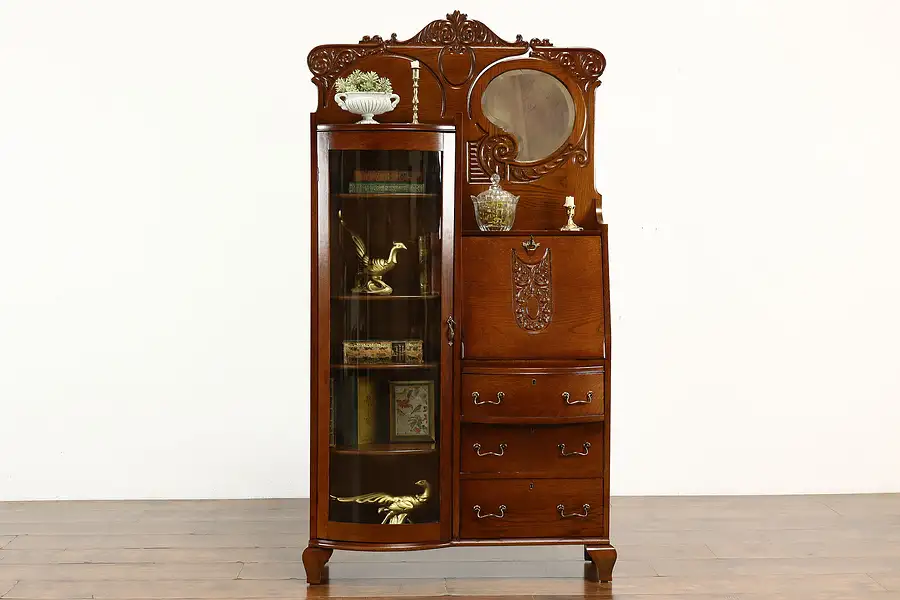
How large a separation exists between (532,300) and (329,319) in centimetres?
69

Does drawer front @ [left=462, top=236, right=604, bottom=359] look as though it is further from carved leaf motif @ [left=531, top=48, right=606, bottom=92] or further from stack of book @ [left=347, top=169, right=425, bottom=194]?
carved leaf motif @ [left=531, top=48, right=606, bottom=92]

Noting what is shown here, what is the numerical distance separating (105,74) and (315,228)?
1683mm

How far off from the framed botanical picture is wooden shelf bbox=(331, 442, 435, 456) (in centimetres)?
2

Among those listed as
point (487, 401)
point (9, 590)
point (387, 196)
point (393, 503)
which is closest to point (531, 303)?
point (487, 401)

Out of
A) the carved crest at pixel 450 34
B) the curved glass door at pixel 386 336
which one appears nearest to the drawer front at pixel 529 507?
the curved glass door at pixel 386 336

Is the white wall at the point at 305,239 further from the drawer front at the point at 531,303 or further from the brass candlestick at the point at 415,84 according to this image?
the drawer front at the point at 531,303

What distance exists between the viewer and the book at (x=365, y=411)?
298 cm

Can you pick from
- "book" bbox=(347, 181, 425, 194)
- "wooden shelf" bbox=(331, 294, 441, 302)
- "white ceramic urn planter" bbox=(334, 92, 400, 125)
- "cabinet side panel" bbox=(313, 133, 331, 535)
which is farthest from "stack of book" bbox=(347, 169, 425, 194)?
"wooden shelf" bbox=(331, 294, 441, 302)

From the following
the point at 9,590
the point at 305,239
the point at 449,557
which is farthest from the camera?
the point at 305,239

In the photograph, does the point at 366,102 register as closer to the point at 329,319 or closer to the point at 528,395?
the point at 329,319

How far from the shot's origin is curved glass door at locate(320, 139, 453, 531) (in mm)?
2920

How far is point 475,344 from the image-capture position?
2973mm

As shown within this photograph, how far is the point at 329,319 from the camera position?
294 centimetres

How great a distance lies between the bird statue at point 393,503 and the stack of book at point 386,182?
1.02 metres
